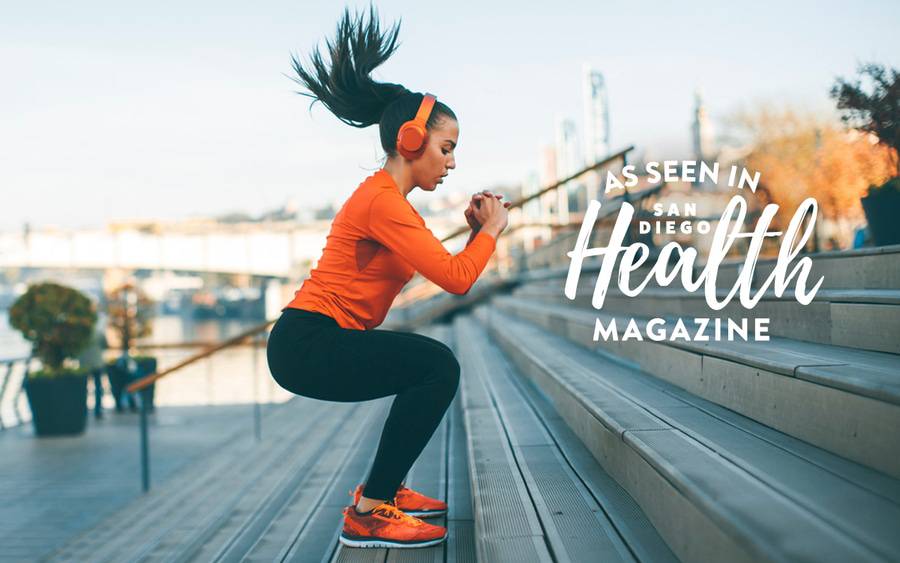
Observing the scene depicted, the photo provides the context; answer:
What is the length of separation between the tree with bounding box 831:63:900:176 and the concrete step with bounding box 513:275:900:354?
1.45 meters

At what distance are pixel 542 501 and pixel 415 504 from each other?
508 mm

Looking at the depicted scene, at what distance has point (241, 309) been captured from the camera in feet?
238

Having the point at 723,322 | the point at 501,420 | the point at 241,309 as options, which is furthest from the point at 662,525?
the point at 241,309

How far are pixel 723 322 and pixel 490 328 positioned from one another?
457 centimetres

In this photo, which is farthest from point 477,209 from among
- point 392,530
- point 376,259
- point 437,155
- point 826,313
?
point 826,313

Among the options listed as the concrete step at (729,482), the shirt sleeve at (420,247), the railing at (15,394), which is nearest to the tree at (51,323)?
the railing at (15,394)

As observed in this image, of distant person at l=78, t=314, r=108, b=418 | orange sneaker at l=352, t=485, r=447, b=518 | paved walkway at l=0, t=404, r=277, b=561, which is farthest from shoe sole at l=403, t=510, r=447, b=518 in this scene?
distant person at l=78, t=314, r=108, b=418

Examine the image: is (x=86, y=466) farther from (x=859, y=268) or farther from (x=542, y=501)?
(x=859, y=268)

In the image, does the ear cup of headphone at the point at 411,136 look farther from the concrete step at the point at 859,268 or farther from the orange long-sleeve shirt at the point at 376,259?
the concrete step at the point at 859,268

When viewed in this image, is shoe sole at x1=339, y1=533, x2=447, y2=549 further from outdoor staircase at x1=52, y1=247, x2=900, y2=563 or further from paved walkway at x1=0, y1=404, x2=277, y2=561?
paved walkway at x1=0, y1=404, x2=277, y2=561

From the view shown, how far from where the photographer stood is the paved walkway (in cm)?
470

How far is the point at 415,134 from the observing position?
7.79 feet

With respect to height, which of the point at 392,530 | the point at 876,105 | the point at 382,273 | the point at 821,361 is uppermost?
the point at 876,105

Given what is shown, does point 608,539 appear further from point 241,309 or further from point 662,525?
point 241,309
